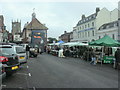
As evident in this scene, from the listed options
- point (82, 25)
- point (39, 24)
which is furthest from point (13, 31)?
point (82, 25)

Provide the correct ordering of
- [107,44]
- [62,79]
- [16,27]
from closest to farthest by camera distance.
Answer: [62,79] → [107,44] → [16,27]

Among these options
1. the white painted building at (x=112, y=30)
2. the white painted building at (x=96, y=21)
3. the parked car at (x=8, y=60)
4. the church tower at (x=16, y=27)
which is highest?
the church tower at (x=16, y=27)

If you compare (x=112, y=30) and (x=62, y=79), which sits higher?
(x=112, y=30)

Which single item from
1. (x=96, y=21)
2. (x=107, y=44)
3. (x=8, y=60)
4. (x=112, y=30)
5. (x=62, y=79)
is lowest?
(x=62, y=79)

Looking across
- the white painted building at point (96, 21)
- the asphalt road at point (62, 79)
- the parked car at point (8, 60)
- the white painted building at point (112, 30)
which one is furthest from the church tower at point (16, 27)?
the parked car at point (8, 60)

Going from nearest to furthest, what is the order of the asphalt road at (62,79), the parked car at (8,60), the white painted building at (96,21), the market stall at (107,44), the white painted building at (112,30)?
1. the asphalt road at (62,79)
2. the parked car at (8,60)
3. the market stall at (107,44)
4. the white painted building at (112,30)
5. the white painted building at (96,21)

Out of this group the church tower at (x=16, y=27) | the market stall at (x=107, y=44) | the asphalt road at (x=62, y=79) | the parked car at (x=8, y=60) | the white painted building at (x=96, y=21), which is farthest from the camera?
the church tower at (x=16, y=27)

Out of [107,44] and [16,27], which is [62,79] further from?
[16,27]

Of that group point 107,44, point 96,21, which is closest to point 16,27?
point 96,21

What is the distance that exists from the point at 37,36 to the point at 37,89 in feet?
70.5

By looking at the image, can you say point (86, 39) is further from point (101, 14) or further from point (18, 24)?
point (18, 24)

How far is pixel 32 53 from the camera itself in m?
23.6

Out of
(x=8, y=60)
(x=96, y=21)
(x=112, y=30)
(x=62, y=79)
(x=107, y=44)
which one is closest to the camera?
(x=8, y=60)

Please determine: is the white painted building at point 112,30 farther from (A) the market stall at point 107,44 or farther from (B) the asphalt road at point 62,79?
(B) the asphalt road at point 62,79
